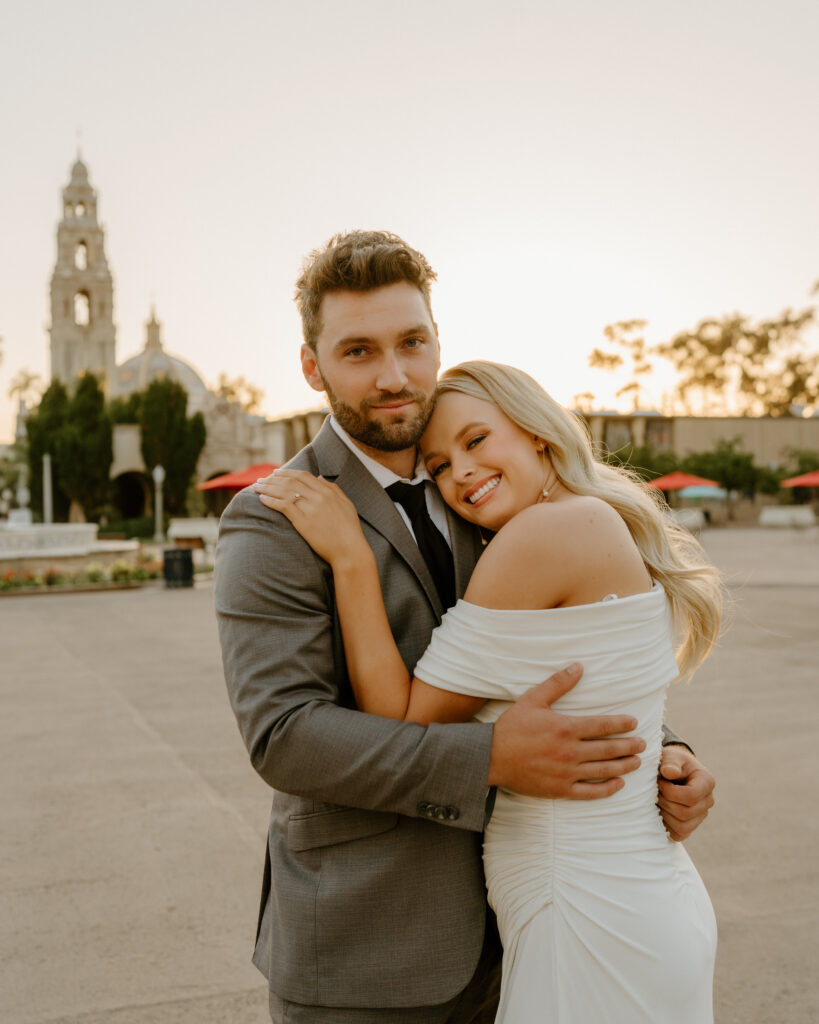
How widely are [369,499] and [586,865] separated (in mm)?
892

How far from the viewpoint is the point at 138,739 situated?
7.33 metres

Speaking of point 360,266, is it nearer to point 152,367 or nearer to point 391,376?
point 391,376

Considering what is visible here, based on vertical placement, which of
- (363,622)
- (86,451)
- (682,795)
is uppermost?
(86,451)

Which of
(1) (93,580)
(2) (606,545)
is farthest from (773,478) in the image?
(2) (606,545)

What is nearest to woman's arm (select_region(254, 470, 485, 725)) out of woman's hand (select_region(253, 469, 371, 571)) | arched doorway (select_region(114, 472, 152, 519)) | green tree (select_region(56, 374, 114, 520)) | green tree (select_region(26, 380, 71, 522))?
woman's hand (select_region(253, 469, 371, 571))

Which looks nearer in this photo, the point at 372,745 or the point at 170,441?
the point at 372,745

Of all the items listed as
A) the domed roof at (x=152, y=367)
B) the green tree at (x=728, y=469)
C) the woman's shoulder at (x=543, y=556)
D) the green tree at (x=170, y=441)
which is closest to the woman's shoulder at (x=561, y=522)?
the woman's shoulder at (x=543, y=556)

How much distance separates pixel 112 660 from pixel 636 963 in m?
10.0

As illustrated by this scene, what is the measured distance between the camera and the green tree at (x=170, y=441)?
46688 millimetres

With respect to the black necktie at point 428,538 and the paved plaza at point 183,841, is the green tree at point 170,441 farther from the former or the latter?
the black necktie at point 428,538

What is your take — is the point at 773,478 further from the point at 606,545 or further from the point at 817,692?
the point at 606,545

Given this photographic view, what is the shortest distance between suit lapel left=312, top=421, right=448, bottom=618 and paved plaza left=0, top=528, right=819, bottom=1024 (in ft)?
7.34

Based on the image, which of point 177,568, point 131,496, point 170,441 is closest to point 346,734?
point 177,568

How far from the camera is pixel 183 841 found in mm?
5141
